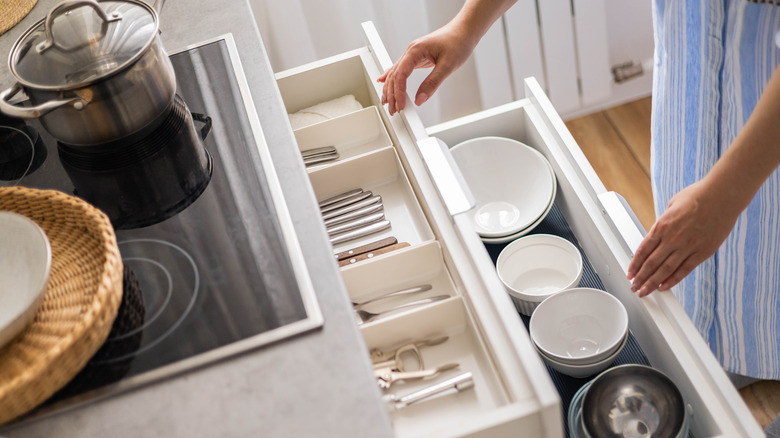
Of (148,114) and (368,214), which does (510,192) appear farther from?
(148,114)

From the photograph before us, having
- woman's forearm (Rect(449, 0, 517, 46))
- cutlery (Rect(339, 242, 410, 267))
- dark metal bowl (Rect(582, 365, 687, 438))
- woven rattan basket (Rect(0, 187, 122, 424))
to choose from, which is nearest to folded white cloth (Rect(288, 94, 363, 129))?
woman's forearm (Rect(449, 0, 517, 46))

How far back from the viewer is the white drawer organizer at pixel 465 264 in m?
0.81

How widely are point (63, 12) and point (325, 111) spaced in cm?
53

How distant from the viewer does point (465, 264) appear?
92 centimetres

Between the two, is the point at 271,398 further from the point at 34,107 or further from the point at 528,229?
the point at 528,229

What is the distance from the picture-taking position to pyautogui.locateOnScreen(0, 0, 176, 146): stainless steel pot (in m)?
0.86

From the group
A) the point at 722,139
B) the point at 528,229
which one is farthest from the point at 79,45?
the point at 722,139

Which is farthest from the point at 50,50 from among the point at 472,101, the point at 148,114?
the point at 472,101

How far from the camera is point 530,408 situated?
749 millimetres

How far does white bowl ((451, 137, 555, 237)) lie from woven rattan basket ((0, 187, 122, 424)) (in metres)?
0.70

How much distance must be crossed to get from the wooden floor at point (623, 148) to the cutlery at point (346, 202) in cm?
113

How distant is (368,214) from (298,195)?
1.01 ft

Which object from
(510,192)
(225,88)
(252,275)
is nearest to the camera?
(252,275)

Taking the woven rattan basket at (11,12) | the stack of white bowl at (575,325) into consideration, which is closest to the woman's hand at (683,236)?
the stack of white bowl at (575,325)
